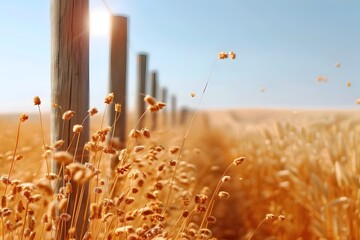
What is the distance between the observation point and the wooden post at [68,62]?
204 centimetres

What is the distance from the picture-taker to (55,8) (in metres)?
2.06

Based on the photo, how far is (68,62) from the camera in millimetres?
2051

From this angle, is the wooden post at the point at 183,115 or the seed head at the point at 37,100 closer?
the seed head at the point at 37,100

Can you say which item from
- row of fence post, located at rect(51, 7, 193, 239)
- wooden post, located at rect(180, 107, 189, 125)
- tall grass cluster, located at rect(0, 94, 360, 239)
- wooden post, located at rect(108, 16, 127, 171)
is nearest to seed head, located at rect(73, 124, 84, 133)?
tall grass cluster, located at rect(0, 94, 360, 239)

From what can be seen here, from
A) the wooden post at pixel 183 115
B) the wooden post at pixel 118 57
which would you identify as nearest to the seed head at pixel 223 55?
the wooden post at pixel 118 57

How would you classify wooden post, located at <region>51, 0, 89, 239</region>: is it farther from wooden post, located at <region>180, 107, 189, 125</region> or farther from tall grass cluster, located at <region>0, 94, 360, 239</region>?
wooden post, located at <region>180, 107, 189, 125</region>

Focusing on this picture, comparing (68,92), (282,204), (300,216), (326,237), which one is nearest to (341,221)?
(326,237)

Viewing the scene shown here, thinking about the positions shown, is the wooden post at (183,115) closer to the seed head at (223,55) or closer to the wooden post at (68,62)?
the wooden post at (68,62)

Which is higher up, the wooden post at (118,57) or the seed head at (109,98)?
the wooden post at (118,57)

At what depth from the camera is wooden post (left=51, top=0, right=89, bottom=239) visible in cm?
204

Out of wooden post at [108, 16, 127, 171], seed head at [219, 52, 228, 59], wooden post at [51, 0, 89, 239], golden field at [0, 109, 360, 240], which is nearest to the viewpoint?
seed head at [219, 52, 228, 59]

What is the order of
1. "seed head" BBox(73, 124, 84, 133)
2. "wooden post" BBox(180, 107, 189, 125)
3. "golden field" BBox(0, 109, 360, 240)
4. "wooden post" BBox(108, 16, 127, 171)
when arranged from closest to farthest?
"seed head" BBox(73, 124, 84, 133)
"golden field" BBox(0, 109, 360, 240)
"wooden post" BBox(108, 16, 127, 171)
"wooden post" BBox(180, 107, 189, 125)

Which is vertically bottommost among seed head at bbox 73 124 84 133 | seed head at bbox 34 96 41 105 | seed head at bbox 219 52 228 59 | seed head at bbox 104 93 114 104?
seed head at bbox 73 124 84 133

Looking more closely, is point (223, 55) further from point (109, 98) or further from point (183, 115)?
point (183, 115)
